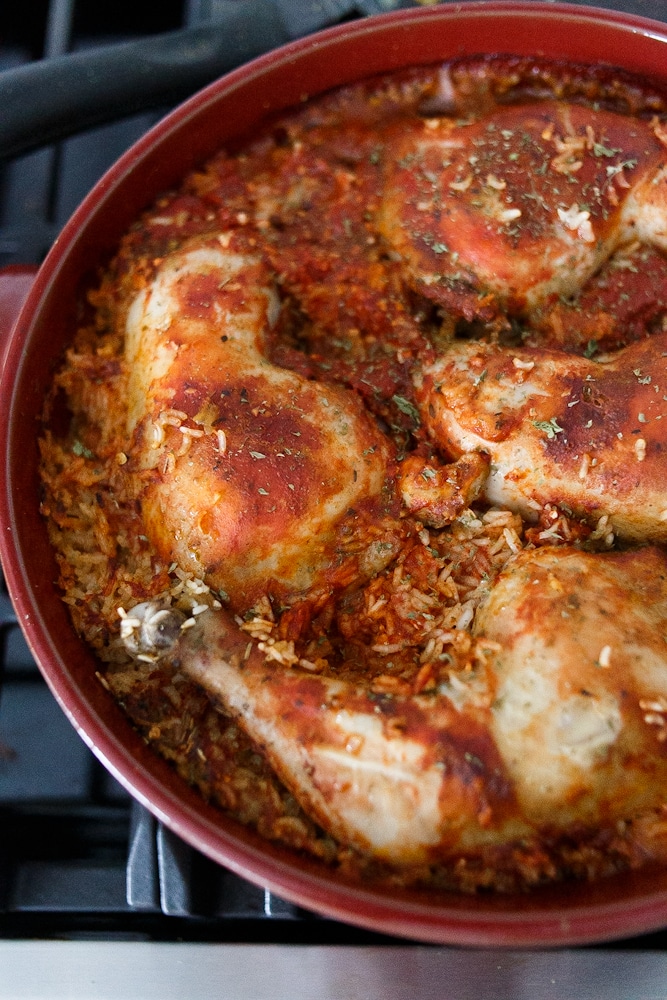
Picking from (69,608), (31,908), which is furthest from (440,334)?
(31,908)

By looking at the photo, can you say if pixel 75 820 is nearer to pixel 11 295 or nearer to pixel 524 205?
pixel 11 295

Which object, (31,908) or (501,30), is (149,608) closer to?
(31,908)

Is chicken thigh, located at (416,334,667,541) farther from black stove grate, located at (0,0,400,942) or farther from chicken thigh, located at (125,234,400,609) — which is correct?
black stove grate, located at (0,0,400,942)

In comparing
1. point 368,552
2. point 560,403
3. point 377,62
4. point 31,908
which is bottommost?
point 31,908

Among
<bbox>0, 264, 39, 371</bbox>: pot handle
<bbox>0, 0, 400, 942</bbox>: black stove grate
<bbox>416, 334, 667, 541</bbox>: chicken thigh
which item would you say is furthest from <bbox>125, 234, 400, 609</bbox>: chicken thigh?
<bbox>0, 0, 400, 942</bbox>: black stove grate

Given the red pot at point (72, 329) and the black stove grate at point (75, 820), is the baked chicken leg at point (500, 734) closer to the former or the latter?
the red pot at point (72, 329)

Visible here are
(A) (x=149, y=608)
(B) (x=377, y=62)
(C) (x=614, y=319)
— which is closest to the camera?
(A) (x=149, y=608)

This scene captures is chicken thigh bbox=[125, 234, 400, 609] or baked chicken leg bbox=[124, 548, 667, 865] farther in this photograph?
chicken thigh bbox=[125, 234, 400, 609]
